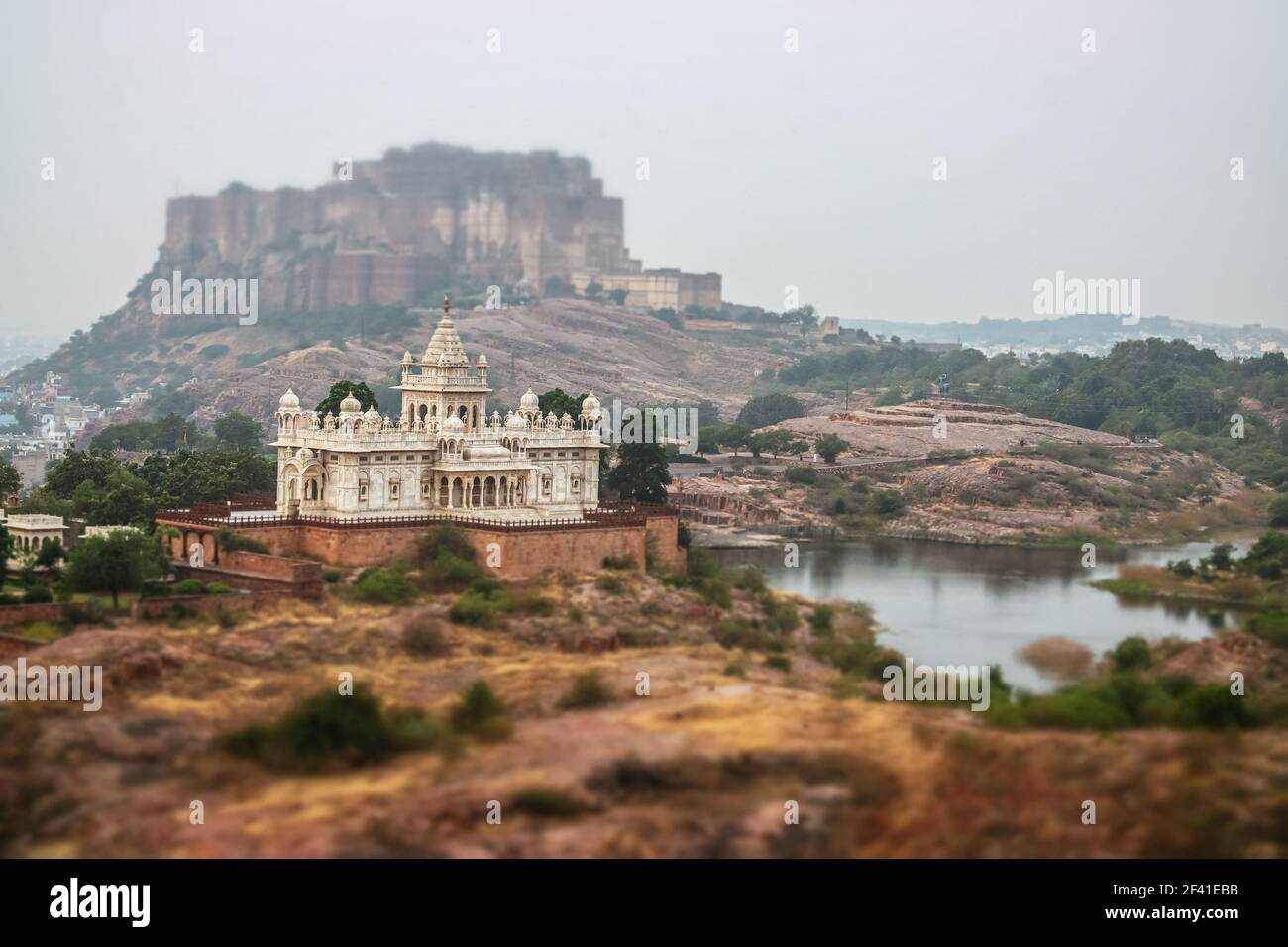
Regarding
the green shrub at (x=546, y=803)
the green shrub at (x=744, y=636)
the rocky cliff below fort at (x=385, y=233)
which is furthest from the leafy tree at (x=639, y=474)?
the rocky cliff below fort at (x=385, y=233)

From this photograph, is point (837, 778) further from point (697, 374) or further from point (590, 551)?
point (697, 374)

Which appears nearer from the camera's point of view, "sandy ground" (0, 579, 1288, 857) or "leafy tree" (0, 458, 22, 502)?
"sandy ground" (0, 579, 1288, 857)

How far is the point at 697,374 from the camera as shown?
123 metres

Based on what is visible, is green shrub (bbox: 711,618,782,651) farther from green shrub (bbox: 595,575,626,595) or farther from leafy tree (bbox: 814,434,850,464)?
leafy tree (bbox: 814,434,850,464)

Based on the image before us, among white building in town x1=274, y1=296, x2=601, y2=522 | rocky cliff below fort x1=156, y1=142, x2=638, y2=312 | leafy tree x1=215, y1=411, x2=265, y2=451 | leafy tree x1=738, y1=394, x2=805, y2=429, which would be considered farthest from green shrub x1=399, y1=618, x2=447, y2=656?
rocky cliff below fort x1=156, y1=142, x2=638, y2=312

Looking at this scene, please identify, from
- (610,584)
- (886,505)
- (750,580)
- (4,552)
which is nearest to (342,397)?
(750,580)

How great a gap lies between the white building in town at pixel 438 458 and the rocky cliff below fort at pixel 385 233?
279 ft

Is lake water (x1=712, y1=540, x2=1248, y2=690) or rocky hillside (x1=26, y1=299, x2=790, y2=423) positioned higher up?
rocky hillside (x1=26, y1=299, x2=790, y2=423)

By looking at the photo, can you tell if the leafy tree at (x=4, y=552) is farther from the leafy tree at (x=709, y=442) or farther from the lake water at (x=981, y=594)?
the leafy tree at (x=709, y=442)

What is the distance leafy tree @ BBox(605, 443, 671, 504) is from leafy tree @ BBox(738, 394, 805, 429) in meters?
43.5

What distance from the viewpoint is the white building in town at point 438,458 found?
4347 cm

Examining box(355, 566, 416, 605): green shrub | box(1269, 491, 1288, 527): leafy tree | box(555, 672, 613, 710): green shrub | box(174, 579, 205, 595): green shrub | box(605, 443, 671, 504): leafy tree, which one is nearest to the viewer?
box(555, 672, 613, 710): green shrub

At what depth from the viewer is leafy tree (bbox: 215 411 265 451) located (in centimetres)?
7931

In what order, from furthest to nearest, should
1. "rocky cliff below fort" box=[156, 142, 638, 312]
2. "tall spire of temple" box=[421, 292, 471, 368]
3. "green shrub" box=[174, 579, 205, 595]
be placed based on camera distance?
"rocky cliff below fort" box=[156, 142, 638, 312], "tall spire of temple" box=[421, 292, 471, 368], "green shrub" box=[174, 579, 205, 595]
